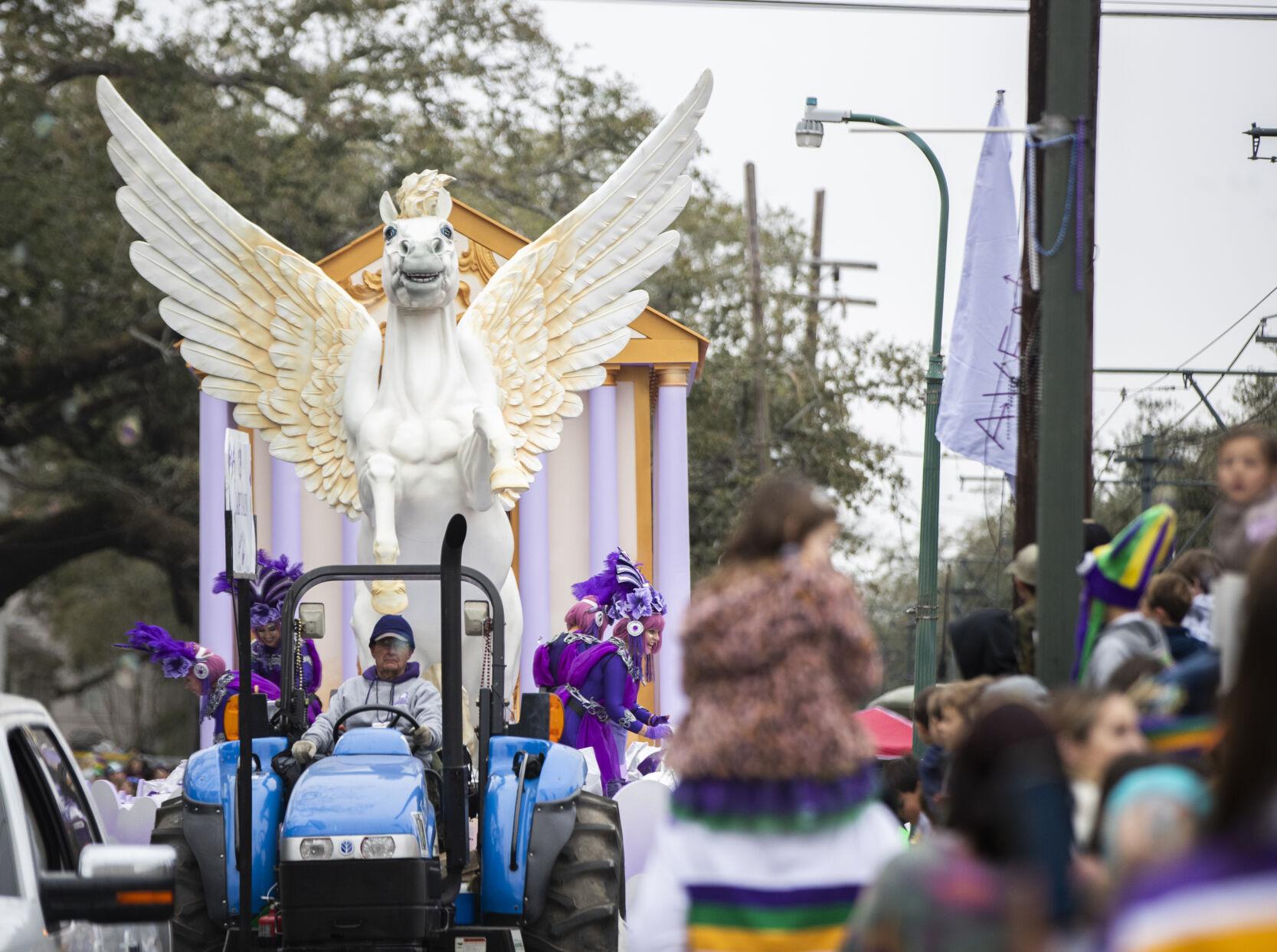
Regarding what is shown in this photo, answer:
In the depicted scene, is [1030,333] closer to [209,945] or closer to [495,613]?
[495,613]

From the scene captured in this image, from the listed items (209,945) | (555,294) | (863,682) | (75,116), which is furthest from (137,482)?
(863,682)

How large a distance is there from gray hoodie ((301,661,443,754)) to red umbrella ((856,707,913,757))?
7.98 m

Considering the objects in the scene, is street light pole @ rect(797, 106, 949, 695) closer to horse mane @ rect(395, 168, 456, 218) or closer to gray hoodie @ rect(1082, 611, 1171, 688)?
horse mane @ rect(395, 168, 456, 218)

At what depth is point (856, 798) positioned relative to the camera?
4.65 metres

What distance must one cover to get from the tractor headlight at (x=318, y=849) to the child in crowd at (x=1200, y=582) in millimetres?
3294

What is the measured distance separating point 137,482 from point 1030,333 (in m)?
22.2

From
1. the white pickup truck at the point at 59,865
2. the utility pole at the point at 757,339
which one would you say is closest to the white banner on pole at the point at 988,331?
the white pickup truck at the point at 59,865

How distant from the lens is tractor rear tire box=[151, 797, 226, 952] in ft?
25.9

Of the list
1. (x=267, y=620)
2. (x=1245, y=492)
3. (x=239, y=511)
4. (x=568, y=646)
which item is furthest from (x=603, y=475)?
(x=1245, y=492)

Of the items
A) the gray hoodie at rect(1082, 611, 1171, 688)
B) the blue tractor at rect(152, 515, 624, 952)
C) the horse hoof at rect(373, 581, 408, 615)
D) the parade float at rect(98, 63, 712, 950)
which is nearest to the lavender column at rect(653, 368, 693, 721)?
the parade float at rect(98, 63, 712, 950)

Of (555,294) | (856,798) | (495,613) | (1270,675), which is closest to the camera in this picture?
(1270,675)

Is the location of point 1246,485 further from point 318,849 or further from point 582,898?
point 582,898

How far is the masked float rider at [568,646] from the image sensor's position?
38.9ft

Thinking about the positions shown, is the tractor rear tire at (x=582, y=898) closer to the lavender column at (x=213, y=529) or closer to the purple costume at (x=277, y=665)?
the purple costume at (x=277, y=665)
